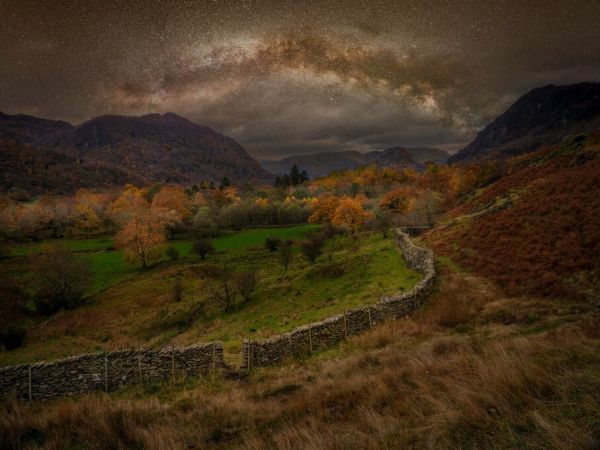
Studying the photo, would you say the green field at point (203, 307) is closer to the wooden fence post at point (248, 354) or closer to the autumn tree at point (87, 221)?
the wooden fence post at point (248, 354)

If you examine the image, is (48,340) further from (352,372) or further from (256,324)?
(352,372)

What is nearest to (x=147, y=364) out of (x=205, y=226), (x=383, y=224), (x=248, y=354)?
(x=248, y=354)

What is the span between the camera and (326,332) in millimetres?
16500

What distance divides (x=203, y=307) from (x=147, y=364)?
18.6 meters

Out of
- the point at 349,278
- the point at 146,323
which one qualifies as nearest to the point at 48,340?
the point at 146,323

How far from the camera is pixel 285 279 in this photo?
37.2 meters

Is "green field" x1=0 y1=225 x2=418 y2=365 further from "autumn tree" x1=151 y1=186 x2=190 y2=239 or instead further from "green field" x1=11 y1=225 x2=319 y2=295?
"autumn tree" x1=151 y1=186 x2=190 y2=239

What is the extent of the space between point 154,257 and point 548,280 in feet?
191

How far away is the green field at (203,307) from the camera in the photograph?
23.7 meters

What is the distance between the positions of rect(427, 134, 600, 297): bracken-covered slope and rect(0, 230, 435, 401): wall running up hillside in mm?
10476

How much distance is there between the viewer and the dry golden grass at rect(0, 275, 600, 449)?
459 cm

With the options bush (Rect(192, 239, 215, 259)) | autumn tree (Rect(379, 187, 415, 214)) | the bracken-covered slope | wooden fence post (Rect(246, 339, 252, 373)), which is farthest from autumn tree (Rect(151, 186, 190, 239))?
the bracken-covered slope

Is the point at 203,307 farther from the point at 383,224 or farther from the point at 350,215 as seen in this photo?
the point at 350,215

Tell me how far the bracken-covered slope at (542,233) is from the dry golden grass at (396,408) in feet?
15.3
